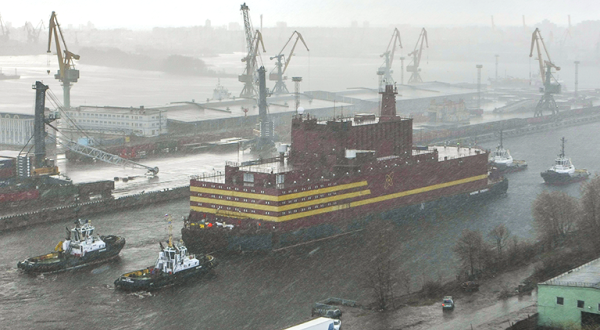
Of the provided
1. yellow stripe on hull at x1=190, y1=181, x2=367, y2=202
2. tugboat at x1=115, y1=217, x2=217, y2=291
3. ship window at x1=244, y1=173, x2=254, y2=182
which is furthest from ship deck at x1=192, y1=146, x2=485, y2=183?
tugboat at x1=115, y1=217, x2=217, y2=291

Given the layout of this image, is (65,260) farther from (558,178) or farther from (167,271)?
(558,178)

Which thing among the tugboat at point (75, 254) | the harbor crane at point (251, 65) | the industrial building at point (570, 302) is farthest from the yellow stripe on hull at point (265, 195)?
the harbor crane at point (251, 65)

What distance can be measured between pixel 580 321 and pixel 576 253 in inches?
191

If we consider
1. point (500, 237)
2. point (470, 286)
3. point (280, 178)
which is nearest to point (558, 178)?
point (500, 237)

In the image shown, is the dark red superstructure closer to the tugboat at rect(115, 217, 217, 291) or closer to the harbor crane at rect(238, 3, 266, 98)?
the tugboat at rect(115, 217, 217, 291)

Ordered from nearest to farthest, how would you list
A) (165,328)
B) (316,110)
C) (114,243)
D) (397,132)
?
(165,328), (114,243), (397,132), (316,110)

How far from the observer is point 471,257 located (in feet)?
60.7

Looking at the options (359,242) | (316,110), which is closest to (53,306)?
(359,242)

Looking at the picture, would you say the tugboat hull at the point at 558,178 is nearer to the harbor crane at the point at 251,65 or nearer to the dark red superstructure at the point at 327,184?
the dark red superstructure at the point at 327,184

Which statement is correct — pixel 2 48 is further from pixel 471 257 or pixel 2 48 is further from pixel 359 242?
pixel 471 257

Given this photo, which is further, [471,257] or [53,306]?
[471,257]

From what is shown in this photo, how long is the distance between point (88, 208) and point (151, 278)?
7.70 meters

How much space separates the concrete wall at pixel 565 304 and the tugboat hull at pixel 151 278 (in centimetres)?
718

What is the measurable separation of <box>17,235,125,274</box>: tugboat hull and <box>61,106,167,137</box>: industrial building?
2058 centimetres
